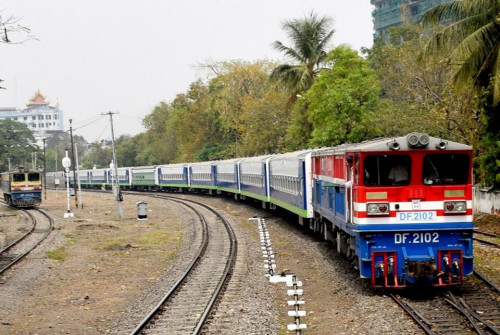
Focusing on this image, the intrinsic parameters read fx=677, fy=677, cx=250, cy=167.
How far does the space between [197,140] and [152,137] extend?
3336 centimetres

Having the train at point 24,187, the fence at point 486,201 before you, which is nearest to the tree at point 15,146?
the train at point 24,187

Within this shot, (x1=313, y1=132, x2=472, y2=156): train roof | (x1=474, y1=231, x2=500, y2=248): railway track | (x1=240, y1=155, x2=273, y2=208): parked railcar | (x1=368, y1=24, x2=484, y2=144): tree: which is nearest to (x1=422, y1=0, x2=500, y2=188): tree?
(x1=368, y1=24, x2=484, y2=144): tree

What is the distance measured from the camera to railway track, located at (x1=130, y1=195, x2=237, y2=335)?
1202cm

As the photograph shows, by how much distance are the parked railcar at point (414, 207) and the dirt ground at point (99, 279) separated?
119cm

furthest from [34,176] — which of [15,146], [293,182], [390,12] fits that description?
[390,12]

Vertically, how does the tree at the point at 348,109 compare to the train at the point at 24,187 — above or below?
above

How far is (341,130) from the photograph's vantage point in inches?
1432

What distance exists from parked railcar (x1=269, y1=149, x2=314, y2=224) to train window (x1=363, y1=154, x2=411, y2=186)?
28.8 feet

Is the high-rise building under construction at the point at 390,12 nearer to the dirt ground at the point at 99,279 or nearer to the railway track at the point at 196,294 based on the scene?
the dirt ground at the point at 99,279

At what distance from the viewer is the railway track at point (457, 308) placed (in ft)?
34.9

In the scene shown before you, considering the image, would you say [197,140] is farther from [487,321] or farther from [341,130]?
[487,321]

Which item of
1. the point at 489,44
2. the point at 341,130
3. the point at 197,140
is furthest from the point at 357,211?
the point at 197,140

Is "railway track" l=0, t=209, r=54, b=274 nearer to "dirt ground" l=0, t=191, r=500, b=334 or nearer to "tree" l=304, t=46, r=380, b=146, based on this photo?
"dirt ground" l=0, t=191, r=500, b=334

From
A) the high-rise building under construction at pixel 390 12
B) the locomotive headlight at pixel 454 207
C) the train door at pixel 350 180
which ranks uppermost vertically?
the high-rise building under construction at pixel 390 12
